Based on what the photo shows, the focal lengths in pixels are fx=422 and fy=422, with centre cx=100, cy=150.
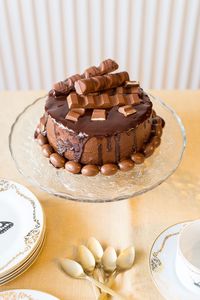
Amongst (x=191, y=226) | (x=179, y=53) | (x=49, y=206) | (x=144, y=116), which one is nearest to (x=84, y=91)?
(x=144, y=116)

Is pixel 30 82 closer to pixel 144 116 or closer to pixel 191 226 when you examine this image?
pixel 144 116

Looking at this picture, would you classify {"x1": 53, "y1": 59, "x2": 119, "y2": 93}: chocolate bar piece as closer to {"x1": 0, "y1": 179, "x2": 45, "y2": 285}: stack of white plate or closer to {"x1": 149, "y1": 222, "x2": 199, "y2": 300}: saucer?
{"x1": 0, "y1": 179, "x2": 45, "y2": 285}: stack of white plate

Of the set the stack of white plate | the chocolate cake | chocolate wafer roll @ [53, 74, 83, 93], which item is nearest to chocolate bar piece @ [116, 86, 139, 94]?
the chocolate cake

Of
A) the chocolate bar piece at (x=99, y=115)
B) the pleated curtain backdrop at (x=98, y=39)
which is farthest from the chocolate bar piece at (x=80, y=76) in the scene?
the pleated curtain backdrop at (x=98, y=39)

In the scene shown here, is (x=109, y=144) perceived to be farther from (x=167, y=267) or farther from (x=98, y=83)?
(x=167, y=267)

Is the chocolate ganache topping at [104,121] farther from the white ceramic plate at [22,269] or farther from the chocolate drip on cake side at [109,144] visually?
the white ceramic plate at [22,269]
